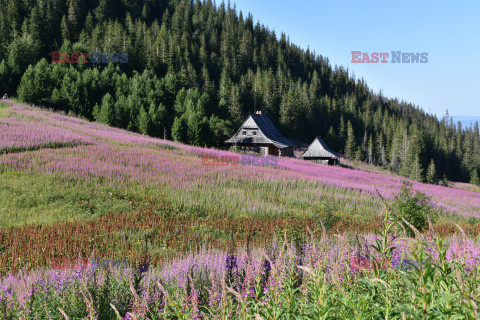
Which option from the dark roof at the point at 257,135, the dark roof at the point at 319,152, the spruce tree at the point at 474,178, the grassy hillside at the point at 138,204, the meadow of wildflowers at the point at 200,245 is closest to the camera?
the meadow of wildflowers at the point at 200,245

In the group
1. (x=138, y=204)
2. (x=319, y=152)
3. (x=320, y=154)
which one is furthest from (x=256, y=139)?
(x=138, y=204)

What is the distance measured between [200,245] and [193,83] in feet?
243

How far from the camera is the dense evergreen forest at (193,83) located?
4934cm

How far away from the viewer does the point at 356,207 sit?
13312 millimetres

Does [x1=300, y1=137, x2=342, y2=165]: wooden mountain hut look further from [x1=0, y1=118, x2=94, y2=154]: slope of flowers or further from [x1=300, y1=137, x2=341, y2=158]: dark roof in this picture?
[x1=0, y1=118, x2=94, y2=154]: slope of flowers

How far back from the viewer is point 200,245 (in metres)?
6.65

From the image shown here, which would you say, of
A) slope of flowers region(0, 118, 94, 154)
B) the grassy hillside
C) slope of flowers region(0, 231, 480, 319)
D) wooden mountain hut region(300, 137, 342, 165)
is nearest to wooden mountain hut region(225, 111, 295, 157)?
wooden mountain hut region(300, 137, 342, 165)

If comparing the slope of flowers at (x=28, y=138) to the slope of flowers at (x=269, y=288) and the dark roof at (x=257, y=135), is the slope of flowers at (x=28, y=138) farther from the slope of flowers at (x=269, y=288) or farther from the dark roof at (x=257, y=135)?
the dark roof at (x=257, y=135)

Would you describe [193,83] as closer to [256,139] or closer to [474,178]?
[256,139]

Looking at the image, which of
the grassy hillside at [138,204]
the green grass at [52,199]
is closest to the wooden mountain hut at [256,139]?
the grassy hillside at [138,204]

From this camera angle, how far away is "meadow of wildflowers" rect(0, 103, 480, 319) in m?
2.11

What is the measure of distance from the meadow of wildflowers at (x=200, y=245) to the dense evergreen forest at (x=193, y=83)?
33219 millimetres

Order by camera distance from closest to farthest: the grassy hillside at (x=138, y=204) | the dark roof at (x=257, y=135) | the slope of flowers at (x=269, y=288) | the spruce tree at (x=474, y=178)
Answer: the slope of flowers at (x=269, y=288) < the grassy hillside at (x=138, y=204) < the dark roof at (x=257, y=135) < the spruce tree at (x=474, y=178)

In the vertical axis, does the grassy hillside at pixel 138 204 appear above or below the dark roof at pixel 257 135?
below
